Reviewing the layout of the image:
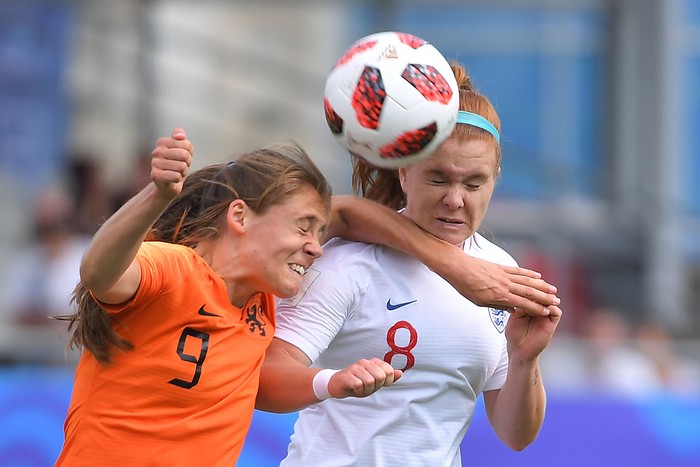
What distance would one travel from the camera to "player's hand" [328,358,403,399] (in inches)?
113

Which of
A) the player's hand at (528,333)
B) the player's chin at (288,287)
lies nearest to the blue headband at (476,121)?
the player's hand at (528,333)

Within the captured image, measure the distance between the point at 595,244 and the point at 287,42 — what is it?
5.00m

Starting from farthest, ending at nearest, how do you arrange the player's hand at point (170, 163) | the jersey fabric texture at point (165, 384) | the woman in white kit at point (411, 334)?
the woman in white kit at point (411, 334) → the jersey fabric texture at point (165, 384) → the player's hand at point (170, 163)

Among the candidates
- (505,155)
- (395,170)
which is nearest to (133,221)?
(395,170)

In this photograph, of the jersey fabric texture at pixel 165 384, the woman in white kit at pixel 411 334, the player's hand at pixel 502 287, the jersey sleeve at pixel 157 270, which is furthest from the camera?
the woman in white kit at pixel 411 334

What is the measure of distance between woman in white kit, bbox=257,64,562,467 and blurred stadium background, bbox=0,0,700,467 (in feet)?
8.89

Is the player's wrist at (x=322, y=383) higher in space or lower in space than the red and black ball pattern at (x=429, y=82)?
lower

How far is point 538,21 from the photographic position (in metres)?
14.1

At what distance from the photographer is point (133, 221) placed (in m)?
2.81

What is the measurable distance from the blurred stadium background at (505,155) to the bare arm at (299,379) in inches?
109

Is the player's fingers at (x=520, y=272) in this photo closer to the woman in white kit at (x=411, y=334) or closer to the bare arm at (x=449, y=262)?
the bare arm at (x=449, y=262)

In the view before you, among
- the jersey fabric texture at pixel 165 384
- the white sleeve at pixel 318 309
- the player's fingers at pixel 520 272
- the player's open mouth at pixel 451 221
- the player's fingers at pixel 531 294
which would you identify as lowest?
the jersey fabric texture at pixel 165 384

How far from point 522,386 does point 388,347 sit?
0.44 meters

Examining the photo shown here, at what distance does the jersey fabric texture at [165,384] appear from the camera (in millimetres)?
3049
